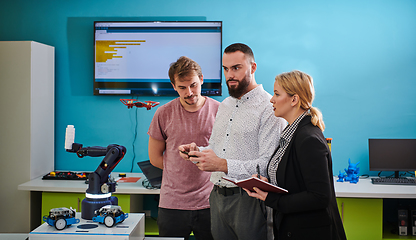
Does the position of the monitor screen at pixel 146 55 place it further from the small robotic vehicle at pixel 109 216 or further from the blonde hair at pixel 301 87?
the small robotic vehicle at pixel 109 216

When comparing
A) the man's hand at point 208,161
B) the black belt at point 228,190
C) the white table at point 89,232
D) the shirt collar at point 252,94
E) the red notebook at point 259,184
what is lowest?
the white table at point 89,232

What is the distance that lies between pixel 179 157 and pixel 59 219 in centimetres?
91

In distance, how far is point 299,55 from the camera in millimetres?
3312

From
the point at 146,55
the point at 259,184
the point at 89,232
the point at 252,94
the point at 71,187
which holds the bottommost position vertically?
the point at 71,187

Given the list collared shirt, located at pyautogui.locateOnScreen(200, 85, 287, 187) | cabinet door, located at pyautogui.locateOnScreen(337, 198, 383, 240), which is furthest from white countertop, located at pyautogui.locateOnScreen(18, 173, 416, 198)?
collared shirt, located at pyautogui.locateOnScreen(200, 85, 287, 187)

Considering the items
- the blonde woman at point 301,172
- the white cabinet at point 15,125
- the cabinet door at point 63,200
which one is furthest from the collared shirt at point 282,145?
the white cabinet at point 15,125

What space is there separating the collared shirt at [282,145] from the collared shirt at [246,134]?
Answer: 44mm

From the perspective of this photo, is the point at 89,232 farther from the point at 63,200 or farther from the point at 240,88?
the point at 63,200

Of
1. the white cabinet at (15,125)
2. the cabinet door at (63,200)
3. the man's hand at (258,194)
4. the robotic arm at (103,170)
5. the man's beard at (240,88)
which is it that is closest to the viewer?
the robotic arm at (103,170)

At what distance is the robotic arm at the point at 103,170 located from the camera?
51.4 inches

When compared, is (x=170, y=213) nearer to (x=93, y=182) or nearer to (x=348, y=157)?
(x=93, y=182)

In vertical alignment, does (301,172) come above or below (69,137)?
below

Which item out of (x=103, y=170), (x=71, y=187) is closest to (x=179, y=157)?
(x=103, y=170)

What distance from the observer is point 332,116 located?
3330 millimetres
